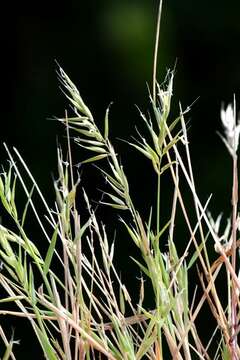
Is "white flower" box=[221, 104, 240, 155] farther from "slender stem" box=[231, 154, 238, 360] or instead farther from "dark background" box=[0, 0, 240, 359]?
"dark background" box=[0, 0, 240, 359]

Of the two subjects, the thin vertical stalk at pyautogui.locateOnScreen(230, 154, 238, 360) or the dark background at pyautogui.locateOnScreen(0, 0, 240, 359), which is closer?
the thin vertical stalk at pyautogui.locateOnScreen(230, 154, 238, 360)

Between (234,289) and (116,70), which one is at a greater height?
(234,289)

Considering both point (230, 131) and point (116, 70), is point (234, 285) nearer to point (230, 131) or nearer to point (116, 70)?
point (230, 131)

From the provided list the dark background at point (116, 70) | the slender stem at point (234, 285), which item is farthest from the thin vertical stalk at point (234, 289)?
the dark background at point (116, 70)

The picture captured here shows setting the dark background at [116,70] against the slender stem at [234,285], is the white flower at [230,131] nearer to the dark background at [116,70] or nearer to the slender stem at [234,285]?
the slender stem at [234,285]

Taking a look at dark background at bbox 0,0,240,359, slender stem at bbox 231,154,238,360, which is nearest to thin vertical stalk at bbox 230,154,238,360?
slender stem at bbox 231,154,238,360

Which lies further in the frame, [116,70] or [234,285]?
[116,70]

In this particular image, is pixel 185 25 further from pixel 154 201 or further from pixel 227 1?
pixel 154 201

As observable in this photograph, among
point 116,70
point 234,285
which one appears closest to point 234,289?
point 234,285

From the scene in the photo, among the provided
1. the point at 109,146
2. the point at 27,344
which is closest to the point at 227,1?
the point at 27,344
